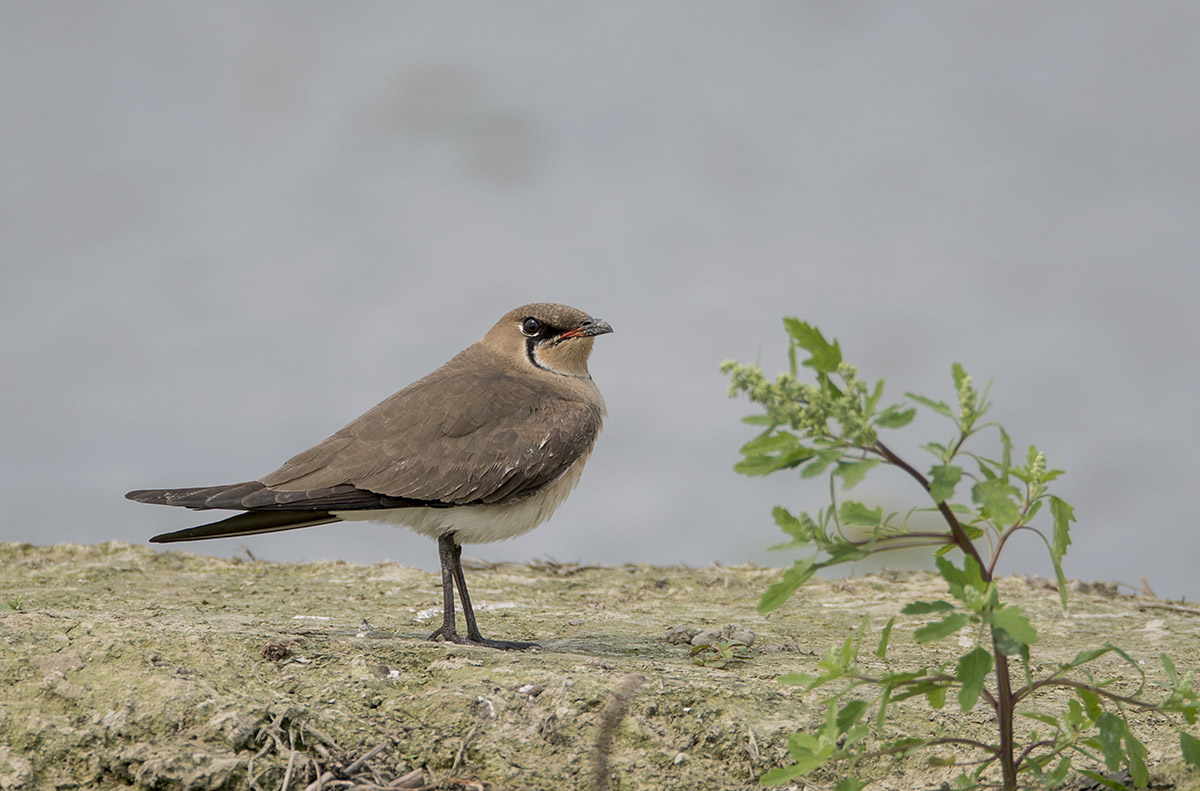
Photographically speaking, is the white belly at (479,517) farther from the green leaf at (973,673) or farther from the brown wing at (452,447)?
the green leaf at (973,673)

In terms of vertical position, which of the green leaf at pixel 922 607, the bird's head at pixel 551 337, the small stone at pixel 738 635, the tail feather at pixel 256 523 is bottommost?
the small stone at pixel 738 635

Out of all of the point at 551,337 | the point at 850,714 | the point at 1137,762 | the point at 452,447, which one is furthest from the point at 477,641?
the point at 1137,762

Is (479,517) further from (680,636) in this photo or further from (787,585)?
(787,585)

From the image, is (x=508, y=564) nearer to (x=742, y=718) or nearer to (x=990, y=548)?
(x=742, y=718)

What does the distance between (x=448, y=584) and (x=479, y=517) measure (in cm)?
33

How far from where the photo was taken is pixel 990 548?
3.14 meters

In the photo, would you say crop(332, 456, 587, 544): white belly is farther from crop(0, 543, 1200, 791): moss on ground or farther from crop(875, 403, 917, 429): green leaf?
crop(875, 403, 917, 429): green leaf

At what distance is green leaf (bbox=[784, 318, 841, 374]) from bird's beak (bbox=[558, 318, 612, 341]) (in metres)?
3.26

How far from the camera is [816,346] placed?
2.95m

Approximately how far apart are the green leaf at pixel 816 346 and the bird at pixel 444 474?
96.4 inches

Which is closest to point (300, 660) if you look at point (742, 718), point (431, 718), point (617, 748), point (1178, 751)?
point (431, 718)

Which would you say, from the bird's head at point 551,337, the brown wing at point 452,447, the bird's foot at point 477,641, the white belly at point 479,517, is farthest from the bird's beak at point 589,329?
the bird's foot at point 477,641

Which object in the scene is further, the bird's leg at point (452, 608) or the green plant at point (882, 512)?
the bird's leg at point (452, 608)

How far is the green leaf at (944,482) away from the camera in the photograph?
9.22 feet
